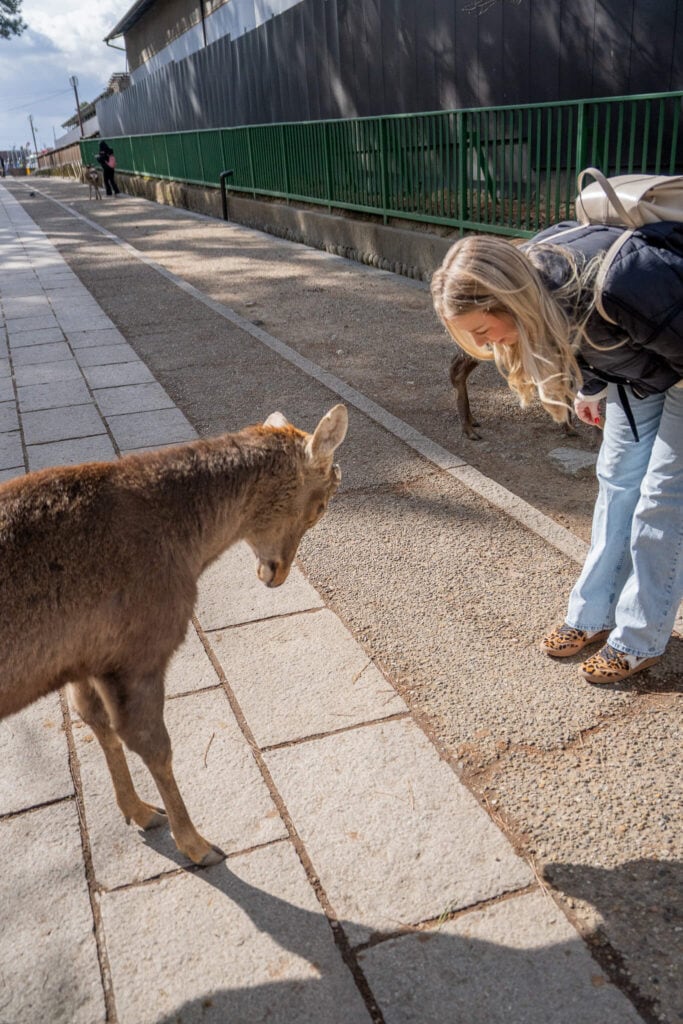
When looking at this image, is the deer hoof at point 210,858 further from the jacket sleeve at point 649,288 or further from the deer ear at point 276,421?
the jacket sleeve at point 649,288

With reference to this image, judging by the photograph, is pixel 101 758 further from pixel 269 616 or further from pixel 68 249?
pixel 68 249

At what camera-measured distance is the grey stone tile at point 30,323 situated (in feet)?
31.2

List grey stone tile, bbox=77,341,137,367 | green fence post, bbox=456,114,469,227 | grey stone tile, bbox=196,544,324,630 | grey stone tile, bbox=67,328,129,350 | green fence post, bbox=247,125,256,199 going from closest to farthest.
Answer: grey stone tile, bbox=196,544,324,630, grey stone tile, bbox=77,341,137,367, grey stone tile, bbox=67,328,129,350, green fence post, bbox=456,114,469,227, green fence post, bbox=247,125,256,199

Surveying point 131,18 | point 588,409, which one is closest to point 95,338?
point 588,409

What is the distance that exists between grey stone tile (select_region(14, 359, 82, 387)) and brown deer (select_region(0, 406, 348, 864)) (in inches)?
208

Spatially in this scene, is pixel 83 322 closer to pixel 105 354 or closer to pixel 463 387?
pixel 105 354

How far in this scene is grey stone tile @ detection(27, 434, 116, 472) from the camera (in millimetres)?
5414

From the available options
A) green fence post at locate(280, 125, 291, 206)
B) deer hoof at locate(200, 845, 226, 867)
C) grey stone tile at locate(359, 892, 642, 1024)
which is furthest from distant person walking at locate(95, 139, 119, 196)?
grey stone tile at locate(359, 892, 642, 1024)

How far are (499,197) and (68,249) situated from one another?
9.09m

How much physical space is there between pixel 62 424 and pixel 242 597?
2.97 m

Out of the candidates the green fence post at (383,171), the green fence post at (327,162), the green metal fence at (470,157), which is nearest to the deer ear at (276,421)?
the green metal fence at (470,157)

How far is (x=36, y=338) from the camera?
9.05 meters

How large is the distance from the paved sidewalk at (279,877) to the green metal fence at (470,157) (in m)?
6.15

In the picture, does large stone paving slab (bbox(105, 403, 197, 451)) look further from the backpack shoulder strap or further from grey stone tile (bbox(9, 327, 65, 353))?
the backpack shoulder strap
